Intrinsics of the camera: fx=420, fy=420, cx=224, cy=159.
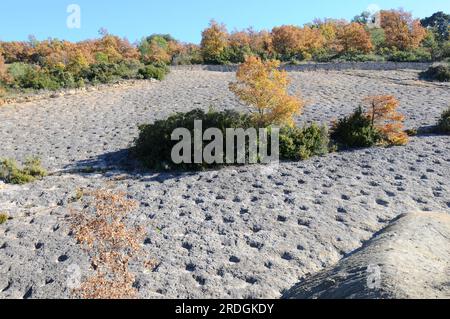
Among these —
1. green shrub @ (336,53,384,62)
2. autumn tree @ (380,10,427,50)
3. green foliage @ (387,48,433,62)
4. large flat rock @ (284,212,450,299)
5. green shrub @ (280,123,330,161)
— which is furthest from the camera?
autumn tree @ (380,10,427,50)

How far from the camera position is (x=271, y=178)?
446 inches

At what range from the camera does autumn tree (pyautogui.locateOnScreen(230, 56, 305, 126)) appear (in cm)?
1362

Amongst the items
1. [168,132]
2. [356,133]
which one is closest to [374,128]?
[356,133]

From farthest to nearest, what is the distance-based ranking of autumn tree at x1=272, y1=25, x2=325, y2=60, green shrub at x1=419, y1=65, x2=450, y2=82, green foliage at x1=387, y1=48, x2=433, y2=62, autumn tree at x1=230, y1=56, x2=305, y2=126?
1. autumn tree at x1=272, y1=25, x2=325, y2=60
2. green foliage at x1=387, y1=48, x2=433, y2=62
3. green shrub at x1=419, y1=65, x2=450, y2=82
4. autumn tree at x1=230, y1=56, x2=305, y2=126

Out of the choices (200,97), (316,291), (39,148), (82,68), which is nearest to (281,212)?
(316,291)

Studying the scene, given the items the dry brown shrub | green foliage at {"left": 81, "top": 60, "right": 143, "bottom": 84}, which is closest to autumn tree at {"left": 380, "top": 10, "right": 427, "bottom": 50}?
green foliage at {"left": 81, "top": 60, "right": 143, "bottom": 84}

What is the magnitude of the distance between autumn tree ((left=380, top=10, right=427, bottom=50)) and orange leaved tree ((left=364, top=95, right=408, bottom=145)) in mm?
31582

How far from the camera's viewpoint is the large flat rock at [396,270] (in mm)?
4922

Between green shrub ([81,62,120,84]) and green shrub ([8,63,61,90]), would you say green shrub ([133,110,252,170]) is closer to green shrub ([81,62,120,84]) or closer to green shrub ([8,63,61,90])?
green shrub ([8,63,61,90])

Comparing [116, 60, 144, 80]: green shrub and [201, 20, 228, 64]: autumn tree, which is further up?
[201, 20, 228, 64]: autumn tree

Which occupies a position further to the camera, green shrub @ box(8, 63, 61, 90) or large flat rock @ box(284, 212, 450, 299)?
green shrub @ box(8, 63, 61, 90)

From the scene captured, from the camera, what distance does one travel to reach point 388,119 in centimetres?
1425

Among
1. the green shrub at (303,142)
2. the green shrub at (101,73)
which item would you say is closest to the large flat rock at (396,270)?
the green shrub at (303,142)

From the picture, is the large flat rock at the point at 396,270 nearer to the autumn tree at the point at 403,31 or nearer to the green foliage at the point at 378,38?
the autumn tree at the point at 403,31
